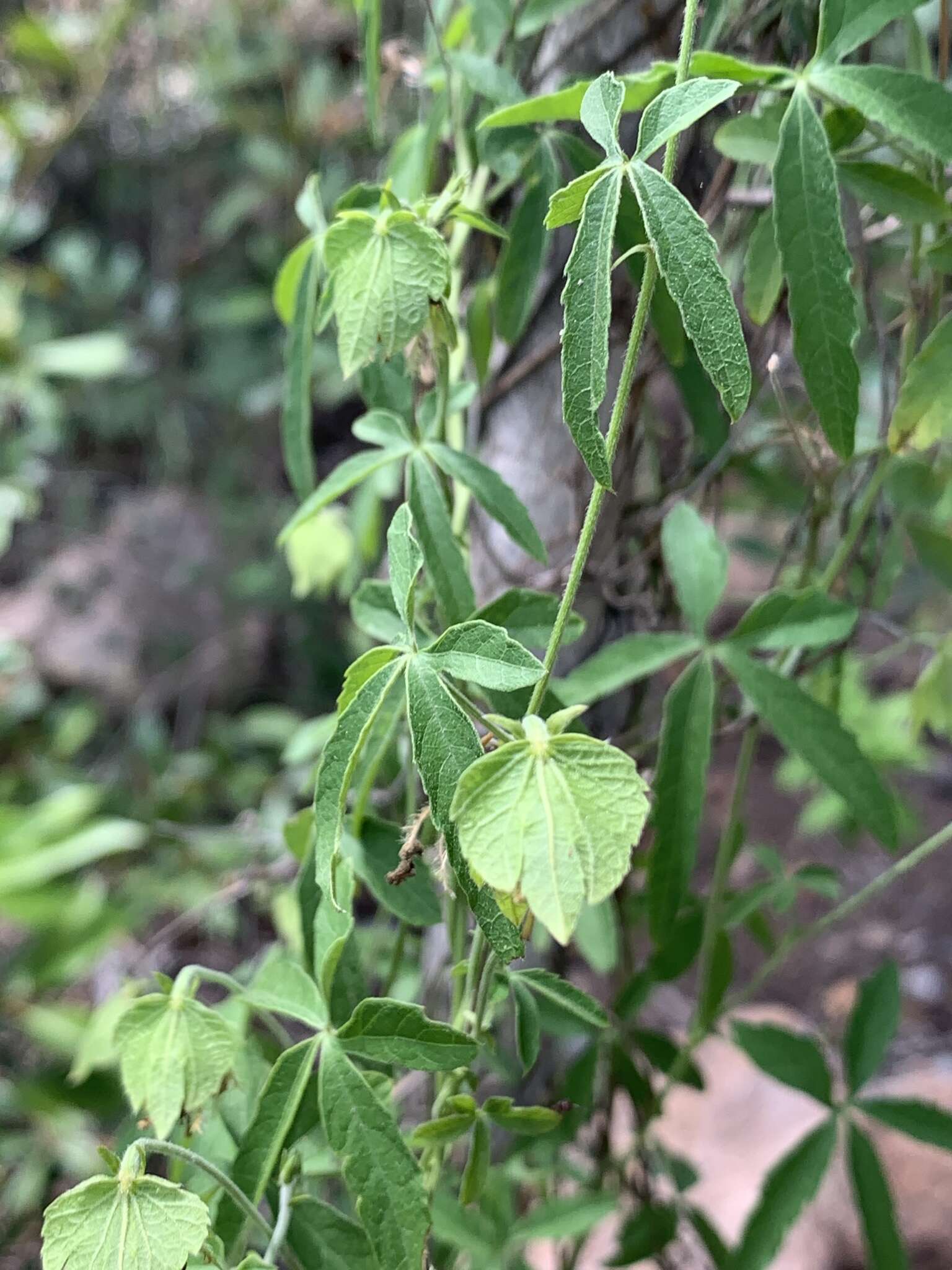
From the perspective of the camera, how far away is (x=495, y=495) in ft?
1.67

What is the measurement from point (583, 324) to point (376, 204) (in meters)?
0.24

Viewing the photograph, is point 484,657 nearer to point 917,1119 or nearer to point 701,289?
point 701,289

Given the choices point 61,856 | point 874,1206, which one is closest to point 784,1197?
point 874,1206

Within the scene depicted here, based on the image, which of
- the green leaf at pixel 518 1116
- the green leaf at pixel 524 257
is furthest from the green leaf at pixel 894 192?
the green leaf at pixel 518 1116

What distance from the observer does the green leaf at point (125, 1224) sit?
344mm

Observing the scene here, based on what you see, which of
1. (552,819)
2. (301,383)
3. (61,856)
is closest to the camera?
(552,819)

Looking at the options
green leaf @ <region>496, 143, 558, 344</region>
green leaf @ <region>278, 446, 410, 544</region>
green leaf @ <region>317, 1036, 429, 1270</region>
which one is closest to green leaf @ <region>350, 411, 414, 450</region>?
green leaf @ <region>278, 446, 410, 544</region>

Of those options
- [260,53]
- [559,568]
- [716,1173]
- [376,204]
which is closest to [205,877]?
[716,1173]

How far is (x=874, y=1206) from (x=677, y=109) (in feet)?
2.43

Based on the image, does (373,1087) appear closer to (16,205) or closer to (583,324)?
(583,324)

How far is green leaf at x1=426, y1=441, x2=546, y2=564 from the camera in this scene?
50 centimetres

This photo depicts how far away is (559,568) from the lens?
0.67 meters

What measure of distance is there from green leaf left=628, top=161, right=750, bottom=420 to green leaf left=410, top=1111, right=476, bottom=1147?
347mm

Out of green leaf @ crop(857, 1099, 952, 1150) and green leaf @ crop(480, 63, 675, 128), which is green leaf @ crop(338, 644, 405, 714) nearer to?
green leaf @ crop(480, 63, 675, 128)
